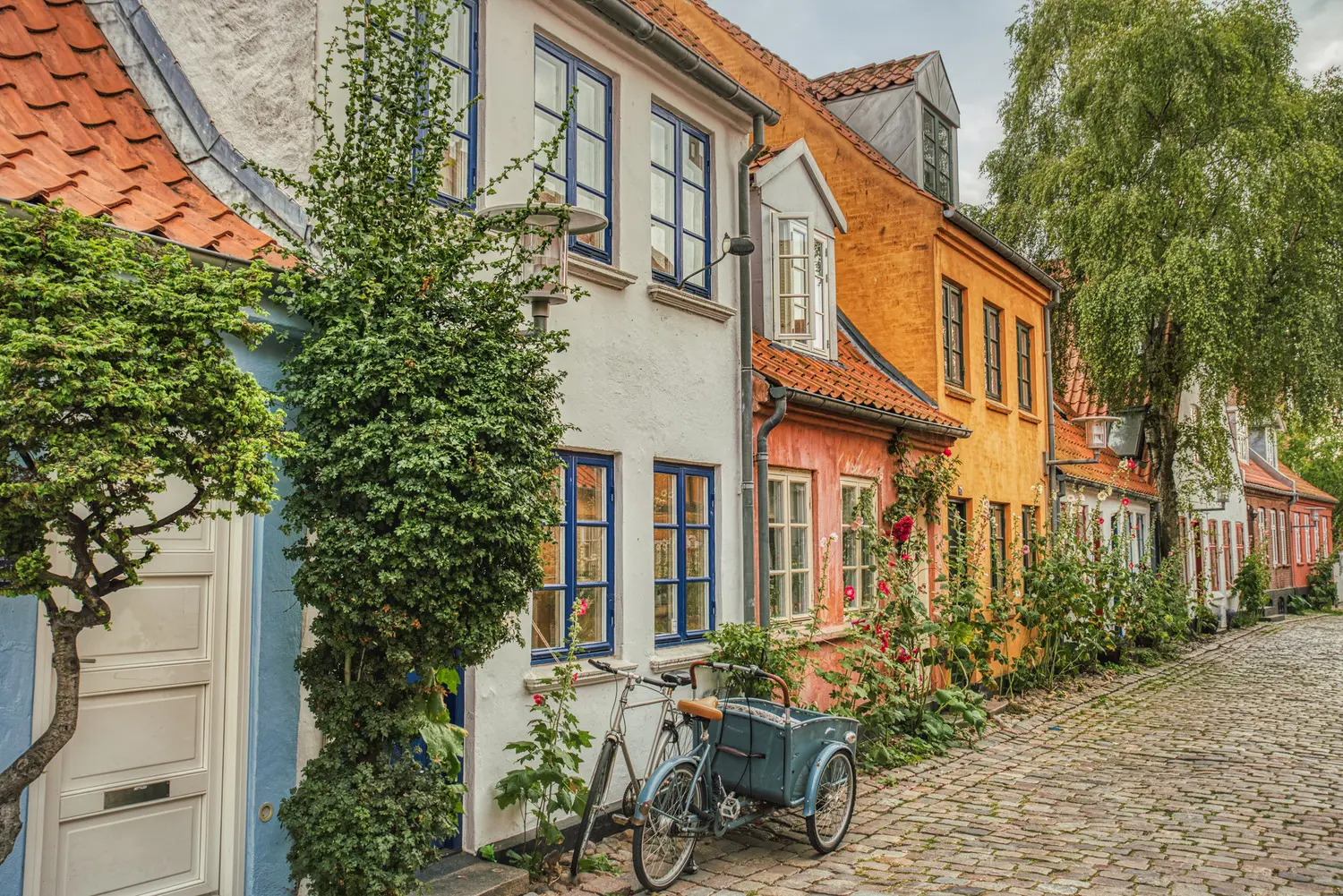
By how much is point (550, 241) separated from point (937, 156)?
1160cm

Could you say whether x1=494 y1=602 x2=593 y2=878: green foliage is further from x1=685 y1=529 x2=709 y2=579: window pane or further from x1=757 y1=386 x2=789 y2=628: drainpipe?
x1=757 y1=386 x2=789 y2=628: drainpipe

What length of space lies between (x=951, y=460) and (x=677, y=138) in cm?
617

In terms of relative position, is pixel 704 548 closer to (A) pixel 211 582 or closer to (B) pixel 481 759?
(B) pixel 481 759

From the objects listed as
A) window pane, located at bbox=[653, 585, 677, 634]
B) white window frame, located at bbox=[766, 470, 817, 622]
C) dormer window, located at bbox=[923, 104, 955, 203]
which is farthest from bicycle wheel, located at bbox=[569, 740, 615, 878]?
dormer window, located at bbox=[923, 104, 955, 203]

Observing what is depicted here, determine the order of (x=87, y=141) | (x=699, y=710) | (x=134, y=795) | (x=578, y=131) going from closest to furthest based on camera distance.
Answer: (x=134, y=795) < (x=87, y=141) < (x=699, y=710) < (x=578, y=131)

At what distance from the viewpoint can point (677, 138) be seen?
870 cm

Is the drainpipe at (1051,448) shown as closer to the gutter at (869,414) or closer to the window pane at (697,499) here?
the gutter at (869,414)

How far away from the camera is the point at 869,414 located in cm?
1088

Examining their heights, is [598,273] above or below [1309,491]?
above

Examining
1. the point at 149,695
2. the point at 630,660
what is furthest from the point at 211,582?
the point at 630,660

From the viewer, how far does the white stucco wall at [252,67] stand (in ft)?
18.2

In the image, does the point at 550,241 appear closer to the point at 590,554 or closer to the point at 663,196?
the point at 590,554

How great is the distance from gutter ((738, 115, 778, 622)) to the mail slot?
17.1ft

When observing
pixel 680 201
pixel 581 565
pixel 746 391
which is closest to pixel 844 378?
pixel 746 391
